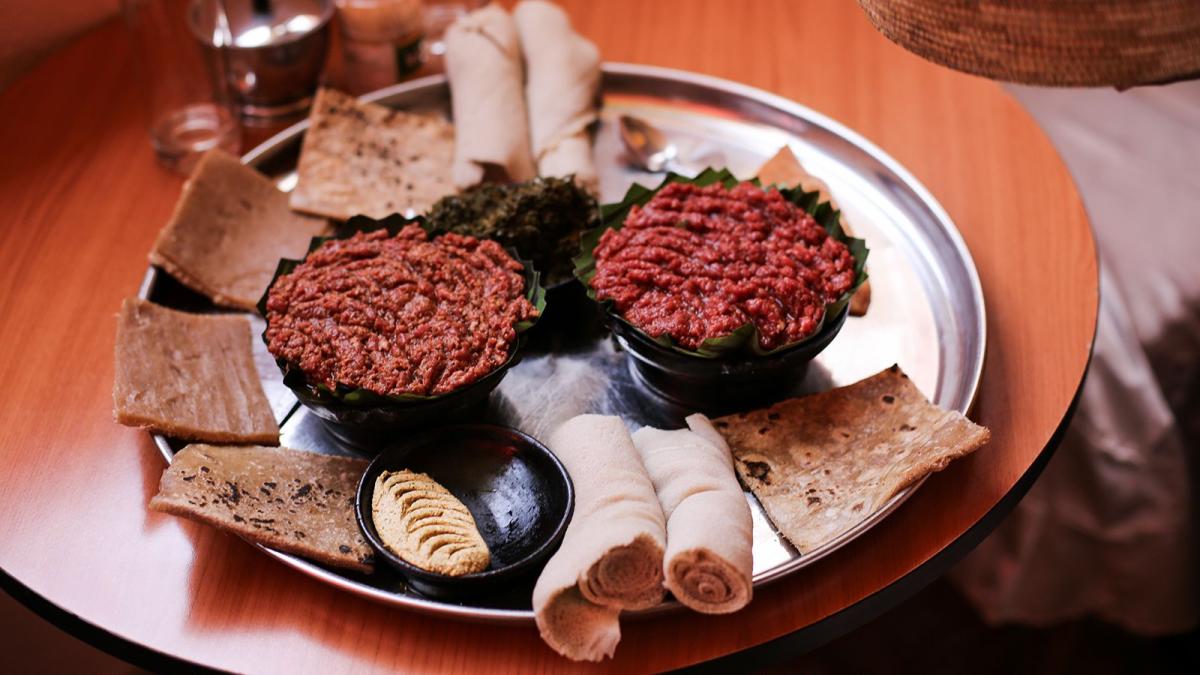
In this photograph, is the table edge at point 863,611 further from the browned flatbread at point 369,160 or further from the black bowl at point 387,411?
the browned flatbread at point 369,160

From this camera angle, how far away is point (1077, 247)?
2725mm

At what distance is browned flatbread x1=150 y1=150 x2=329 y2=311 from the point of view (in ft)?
8.43

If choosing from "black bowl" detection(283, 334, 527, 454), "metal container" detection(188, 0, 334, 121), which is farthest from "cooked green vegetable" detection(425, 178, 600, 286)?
"metal container" detection(188, 0, 334, 121)

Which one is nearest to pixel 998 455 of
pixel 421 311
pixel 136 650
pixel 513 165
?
pixel 421 311

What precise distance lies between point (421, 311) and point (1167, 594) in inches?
94.1

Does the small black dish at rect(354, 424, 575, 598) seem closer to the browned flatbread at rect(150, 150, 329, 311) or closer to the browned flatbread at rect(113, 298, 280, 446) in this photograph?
the browned flatbread at rect(113, 298, 280, 446)

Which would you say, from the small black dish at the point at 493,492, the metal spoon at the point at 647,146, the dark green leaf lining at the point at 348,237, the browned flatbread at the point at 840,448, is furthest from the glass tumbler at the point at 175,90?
the browned flatbread at the point at 840,448

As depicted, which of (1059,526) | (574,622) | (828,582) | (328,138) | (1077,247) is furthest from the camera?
(1059,526)

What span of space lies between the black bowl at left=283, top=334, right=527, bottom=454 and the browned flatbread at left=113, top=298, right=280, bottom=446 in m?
0.15

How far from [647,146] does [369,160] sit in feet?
2.59

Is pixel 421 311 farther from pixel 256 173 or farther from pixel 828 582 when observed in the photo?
pixel 828 582

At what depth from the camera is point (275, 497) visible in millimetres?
2023

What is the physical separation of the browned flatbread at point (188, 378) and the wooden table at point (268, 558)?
14 cm

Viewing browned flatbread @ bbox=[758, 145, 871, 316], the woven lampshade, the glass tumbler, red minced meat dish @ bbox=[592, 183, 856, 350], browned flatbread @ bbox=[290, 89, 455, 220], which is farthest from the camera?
the glass tumbler
